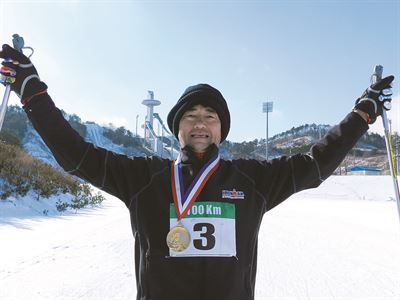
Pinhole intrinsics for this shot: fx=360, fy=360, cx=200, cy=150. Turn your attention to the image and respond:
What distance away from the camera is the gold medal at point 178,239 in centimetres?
179

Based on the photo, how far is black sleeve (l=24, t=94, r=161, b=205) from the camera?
194 centimetres

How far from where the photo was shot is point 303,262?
5.00 m

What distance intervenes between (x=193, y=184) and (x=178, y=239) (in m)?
0.31

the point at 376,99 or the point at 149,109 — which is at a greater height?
the point at 149,109

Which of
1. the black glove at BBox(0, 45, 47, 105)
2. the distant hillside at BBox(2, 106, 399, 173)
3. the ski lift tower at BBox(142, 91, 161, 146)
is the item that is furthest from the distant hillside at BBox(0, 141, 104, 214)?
the ski lift tower at BBox(142, 91, 161, 146)

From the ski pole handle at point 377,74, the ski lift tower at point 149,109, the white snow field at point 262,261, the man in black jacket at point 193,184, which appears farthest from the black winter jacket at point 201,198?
the ski lift tower at point 149,109

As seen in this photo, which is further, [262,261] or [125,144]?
[125,144]

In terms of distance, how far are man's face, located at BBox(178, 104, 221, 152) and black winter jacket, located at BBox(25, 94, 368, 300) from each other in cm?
12

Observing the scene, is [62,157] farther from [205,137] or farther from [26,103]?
[205,137]

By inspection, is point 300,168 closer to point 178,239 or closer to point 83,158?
point 178,239

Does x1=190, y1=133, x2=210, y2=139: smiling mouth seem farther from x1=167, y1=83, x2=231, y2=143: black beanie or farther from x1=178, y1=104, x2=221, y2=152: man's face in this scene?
x1=167, y1=83, x2=231, y2=143: black beanie

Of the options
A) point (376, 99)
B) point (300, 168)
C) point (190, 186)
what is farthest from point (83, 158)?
point (376, 99)

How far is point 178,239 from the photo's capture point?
5.88ft

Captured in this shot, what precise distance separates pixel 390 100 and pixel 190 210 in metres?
1.55
